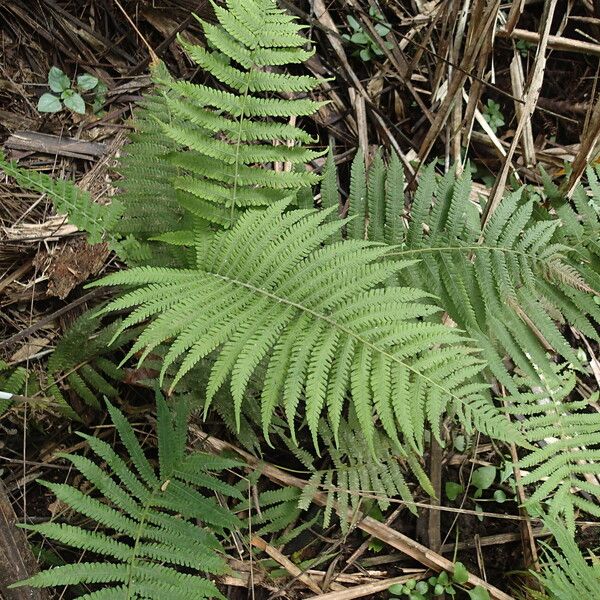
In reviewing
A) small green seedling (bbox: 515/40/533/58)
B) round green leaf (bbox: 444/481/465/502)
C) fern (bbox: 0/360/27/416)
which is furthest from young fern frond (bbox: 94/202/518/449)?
small green seedling (bbox: 515/40/533/58)

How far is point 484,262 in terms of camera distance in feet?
7.36

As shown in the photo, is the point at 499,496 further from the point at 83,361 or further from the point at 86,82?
the point at 86,82

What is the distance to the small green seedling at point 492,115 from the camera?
3086 millimetres

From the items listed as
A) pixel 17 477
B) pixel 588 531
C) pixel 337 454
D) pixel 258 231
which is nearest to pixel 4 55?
pixel 258 231

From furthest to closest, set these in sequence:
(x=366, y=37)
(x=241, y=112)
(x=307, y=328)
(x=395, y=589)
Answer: (x=366, y=37)
(x=395, y=589)
(x=241, y=112)
(x=307, y=328)

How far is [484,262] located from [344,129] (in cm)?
108

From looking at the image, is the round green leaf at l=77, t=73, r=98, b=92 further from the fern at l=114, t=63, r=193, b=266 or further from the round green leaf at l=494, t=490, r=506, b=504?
the round green leaf at l=494, t=490, r=506, b=504

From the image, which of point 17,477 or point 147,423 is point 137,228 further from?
point 17,477

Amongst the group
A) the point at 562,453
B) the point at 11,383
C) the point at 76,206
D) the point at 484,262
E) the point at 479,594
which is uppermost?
the point at 76,206

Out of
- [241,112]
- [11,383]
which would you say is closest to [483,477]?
[241,112]

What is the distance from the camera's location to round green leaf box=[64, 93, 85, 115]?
2.62 meters

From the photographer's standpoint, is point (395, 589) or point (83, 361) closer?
point (83, 361)

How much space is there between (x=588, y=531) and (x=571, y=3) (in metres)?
2.52

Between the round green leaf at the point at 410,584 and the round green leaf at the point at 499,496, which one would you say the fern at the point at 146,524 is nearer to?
the round green leaf at the point at 410,584
